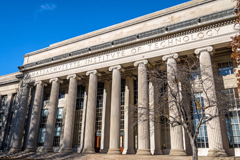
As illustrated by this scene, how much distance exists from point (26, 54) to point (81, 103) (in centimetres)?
1402

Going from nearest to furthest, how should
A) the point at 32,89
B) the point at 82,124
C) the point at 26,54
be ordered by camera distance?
the point at 82,124 < the point at 32,89 < the point at 26,54

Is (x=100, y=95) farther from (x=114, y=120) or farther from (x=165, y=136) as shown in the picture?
(x=165, y=136)

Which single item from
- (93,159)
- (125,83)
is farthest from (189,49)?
(93,159)

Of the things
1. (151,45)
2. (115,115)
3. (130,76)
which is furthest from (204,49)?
(115,115)

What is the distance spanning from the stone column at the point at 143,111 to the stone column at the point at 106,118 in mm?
7819

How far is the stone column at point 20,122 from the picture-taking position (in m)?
30.3

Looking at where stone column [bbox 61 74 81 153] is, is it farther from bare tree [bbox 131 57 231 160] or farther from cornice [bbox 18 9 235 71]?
bare tree [bbox 131 57 231 160]

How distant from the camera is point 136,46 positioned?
2519 centimetres

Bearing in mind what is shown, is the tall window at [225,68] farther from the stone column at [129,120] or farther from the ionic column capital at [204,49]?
the stone column at [129,120]

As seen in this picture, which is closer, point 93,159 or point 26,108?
point 93,159

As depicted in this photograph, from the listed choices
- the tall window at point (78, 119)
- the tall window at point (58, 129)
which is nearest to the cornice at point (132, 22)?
the tall window at point (78, 119)

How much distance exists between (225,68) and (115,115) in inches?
533

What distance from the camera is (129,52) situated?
2542cm

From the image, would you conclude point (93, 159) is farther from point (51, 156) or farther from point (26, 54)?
point (26, 54)
